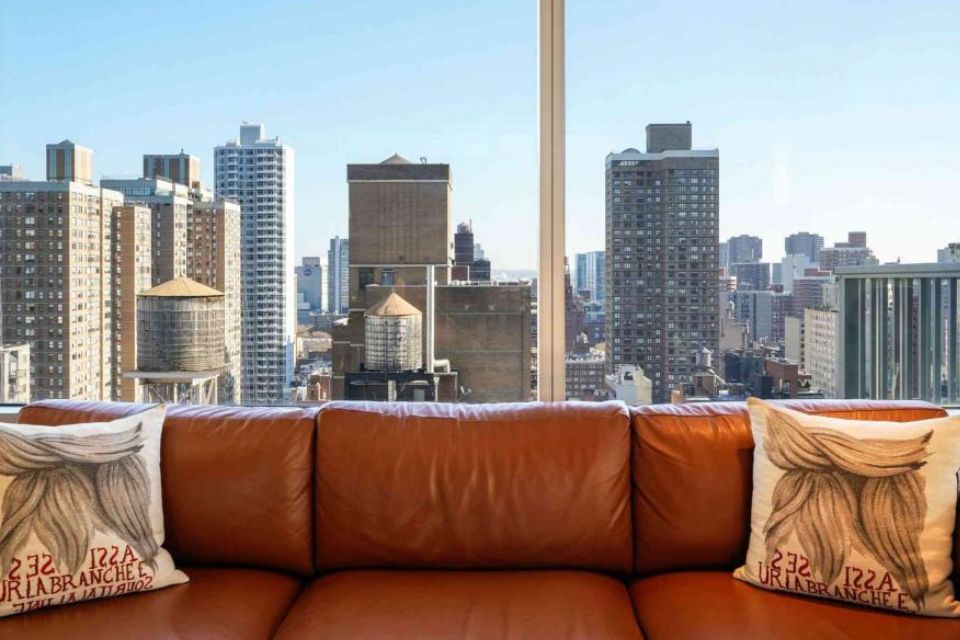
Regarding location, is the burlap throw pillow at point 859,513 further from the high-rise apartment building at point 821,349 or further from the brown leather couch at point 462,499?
the high-rise apartment building at point 821,349

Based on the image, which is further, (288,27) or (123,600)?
(288,27)

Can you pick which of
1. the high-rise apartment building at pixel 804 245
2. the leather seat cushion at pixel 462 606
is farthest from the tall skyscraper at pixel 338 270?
the high-rise apartment building at pixel 804 245

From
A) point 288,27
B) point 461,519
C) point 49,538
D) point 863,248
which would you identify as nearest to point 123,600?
point 49,538

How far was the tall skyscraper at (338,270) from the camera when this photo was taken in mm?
2512

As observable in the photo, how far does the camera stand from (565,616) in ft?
4.95

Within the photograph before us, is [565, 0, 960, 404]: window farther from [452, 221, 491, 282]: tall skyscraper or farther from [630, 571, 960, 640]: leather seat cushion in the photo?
[630, 571, 960, 640]: leather seat cushion

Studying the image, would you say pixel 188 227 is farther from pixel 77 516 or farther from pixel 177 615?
pixel 177 615

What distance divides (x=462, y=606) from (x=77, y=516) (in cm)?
87

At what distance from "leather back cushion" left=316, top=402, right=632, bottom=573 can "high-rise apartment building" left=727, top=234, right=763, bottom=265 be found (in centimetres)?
91

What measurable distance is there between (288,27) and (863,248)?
2.13 metres

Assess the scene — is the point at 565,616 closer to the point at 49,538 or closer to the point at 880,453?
the point at 880,453

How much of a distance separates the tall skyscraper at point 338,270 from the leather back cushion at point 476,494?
749 mm

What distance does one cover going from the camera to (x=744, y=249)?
8.14ft

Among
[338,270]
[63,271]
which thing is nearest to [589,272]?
[338,270]
